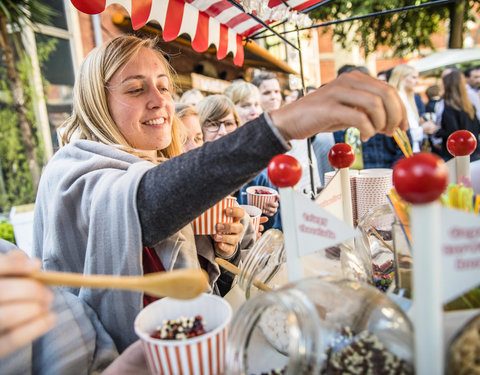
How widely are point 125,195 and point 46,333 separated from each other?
1.06 feet

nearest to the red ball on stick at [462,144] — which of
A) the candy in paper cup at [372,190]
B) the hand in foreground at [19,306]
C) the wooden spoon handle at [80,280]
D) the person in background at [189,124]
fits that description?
the candy in paper cup at [372,190]

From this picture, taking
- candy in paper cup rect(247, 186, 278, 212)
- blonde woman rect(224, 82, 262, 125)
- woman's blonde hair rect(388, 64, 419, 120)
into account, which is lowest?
candy in paper cup rect(247, 186, 278, 212)

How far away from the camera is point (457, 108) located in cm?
358

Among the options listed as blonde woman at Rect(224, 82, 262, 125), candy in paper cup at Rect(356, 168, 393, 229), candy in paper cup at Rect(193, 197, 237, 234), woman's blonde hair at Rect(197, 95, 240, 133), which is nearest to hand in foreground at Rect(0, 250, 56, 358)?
candy in paper cup at Rect(193, 197, 237, 234)

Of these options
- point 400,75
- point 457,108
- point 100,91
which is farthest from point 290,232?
point 457,108

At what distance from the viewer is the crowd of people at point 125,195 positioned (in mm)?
641

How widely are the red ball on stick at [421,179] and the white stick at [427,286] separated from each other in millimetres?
16

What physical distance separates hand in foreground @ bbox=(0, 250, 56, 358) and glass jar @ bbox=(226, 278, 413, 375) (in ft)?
0.87

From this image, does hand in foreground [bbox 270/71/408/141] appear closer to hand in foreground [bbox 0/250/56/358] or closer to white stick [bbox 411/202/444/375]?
white stick [bbox 411/202/444/375]

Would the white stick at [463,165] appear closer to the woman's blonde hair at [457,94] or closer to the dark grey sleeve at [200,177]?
the dark grey sleeve at [200,177]

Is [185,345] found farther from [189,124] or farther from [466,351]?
[189,124]

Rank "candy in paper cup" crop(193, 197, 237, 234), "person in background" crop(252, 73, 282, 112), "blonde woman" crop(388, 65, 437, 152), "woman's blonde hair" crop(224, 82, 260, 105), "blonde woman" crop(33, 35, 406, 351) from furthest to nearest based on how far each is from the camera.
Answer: "person in background" crop(252, 73, 282, 112) → "blonde woman" crop(388, 65, 437, 152) → "woman's blonde hair" crop(224, 82, 260, 105) → "candy in paper cup" crop(193, 197, 237, 234) → "blonde woman" crop(33, 35, 406, 351)

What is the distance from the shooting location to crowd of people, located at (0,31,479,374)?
641 mm

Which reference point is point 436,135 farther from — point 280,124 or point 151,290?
point 151,290
